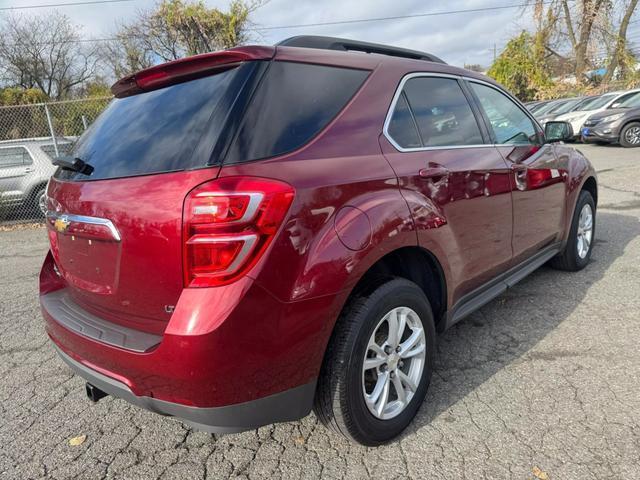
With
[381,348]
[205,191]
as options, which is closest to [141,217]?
[205,191]

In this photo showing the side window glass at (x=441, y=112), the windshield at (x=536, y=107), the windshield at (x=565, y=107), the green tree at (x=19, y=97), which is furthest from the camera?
the green tree at (x=19, y=97)

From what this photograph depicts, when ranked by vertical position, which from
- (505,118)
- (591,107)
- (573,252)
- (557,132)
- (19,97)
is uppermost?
(19,97)

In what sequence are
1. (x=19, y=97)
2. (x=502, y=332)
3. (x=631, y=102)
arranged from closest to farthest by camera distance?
(x=502, y=332) < (x=631, y=102) < (x=19, y=97)

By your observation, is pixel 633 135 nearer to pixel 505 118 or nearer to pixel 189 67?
pixel 505 118

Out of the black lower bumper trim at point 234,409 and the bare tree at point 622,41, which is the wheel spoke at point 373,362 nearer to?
the black lower bumper trim at point 234,409

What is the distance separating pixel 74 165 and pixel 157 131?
1.71 feet

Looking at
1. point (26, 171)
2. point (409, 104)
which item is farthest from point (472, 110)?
point (26, 171)

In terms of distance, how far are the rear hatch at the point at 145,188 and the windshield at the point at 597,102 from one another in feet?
56.4

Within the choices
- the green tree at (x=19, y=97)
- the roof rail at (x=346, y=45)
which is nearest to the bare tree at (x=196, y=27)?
the green tree at (x=19, y=97)

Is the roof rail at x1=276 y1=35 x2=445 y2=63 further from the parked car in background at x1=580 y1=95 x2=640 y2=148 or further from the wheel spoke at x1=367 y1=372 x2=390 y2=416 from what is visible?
the parked car in background at x1=580 y1=95 x2=640 y2=148

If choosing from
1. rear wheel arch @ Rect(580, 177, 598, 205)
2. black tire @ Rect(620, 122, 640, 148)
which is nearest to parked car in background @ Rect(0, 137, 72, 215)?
rear wheel arch @ Rect(580, 177, 598, 205)

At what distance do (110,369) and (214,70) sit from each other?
4.26ft

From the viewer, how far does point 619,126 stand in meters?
13.4

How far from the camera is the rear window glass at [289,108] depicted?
179 centimetres
